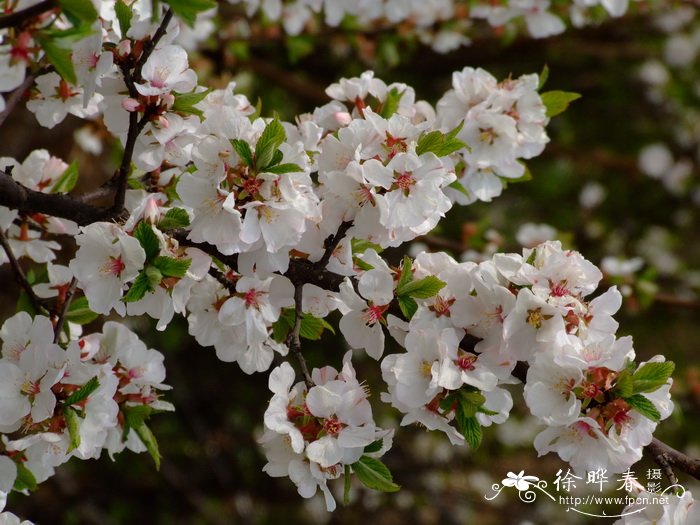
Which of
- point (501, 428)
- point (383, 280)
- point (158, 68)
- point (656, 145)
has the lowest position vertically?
point (501, 428)

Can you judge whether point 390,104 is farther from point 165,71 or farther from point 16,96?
point 16,96

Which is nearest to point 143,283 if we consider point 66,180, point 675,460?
point 66,180

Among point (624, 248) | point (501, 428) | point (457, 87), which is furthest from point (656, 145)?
point (457, 87)

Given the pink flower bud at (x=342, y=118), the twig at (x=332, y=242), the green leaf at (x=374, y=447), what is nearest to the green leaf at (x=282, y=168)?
the twig at (x=332, y=242)

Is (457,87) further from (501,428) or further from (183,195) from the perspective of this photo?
(501,428)

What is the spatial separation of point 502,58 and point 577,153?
0.74 m

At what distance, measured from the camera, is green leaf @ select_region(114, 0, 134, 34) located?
43.8 inches

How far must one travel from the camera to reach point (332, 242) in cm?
111

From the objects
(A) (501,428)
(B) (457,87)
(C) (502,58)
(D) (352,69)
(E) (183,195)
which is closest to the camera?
(E) (183,195)

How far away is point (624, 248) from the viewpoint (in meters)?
4.48

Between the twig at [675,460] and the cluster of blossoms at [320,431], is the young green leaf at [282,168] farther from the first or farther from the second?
the twig at [675,460]

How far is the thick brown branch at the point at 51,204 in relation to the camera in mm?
1170

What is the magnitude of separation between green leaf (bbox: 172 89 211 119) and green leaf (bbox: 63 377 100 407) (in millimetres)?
430

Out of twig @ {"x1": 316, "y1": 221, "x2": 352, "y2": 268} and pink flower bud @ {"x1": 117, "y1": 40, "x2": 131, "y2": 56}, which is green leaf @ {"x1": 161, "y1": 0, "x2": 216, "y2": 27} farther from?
twig @ {"x1": 316, "y1": 221, "x2": 352, "y2": 268}
